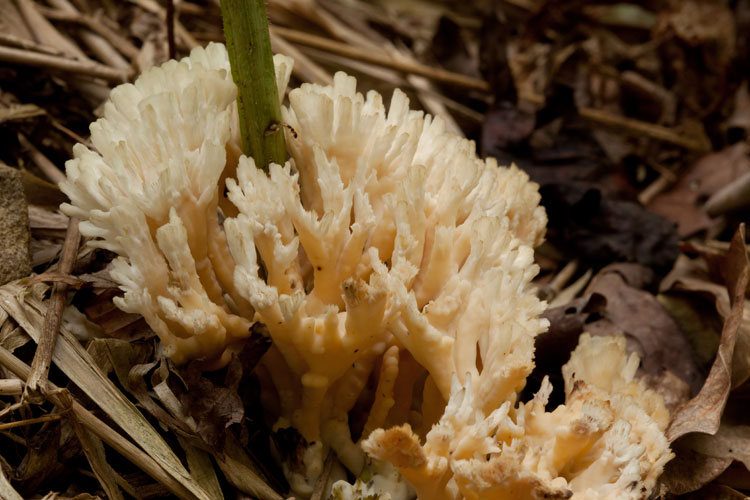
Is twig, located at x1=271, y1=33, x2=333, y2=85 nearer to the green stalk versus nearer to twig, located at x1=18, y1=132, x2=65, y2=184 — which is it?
twig, located at x1=18, y1=132, x2=65, y2=184

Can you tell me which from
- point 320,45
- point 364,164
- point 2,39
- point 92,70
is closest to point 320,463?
point 364,164

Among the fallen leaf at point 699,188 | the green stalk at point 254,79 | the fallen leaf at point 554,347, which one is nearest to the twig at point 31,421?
the green stalk at point 254,79

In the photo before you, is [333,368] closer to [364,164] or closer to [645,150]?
[364,164]

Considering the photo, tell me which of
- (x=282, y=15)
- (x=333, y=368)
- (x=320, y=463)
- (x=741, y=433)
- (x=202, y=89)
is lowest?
(x=741, y=433)

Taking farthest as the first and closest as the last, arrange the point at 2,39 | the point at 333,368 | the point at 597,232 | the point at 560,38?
1. the point at 560,38
2. the point at 597,232
3. the point at 2,39
4. the point at 333,368

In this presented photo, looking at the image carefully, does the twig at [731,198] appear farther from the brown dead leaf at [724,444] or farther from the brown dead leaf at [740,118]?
the brown dead leaf at [724,444]
